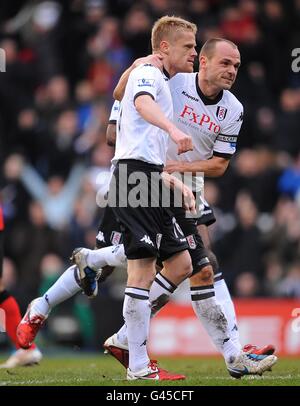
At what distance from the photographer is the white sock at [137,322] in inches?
327

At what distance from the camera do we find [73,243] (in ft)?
52.2

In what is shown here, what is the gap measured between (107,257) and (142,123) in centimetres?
158

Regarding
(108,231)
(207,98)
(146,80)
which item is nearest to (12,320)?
(108,231)

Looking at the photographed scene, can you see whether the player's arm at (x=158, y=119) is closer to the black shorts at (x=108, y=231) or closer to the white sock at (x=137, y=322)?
the white sock at (x=137, y=322)

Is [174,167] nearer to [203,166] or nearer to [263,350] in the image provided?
[203,166]

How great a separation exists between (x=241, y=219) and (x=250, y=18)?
4411 mm

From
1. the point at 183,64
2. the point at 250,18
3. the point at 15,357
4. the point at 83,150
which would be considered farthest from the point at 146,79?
the point at 250,18

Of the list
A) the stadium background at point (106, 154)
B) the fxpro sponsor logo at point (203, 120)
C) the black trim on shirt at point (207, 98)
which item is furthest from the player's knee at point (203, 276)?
the stadium background at point (106, 154)

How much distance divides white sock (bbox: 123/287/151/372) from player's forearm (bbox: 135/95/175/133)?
49.3 inches

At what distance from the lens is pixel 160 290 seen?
9102mm

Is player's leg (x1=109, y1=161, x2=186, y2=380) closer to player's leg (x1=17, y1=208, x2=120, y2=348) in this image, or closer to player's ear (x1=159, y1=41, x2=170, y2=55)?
player's ear (x1=159, y1=41, x2=170, y2=55)

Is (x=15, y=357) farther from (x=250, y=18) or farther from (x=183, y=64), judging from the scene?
(x=250, y=18)

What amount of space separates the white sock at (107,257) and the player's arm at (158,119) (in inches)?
66.4
